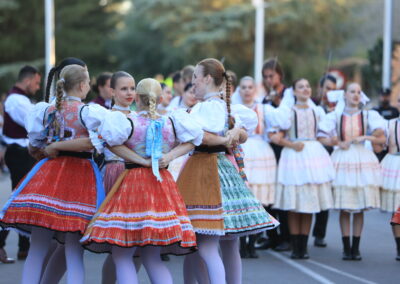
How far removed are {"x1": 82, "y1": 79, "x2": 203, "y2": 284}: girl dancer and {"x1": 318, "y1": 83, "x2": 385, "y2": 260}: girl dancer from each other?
3.74 meters

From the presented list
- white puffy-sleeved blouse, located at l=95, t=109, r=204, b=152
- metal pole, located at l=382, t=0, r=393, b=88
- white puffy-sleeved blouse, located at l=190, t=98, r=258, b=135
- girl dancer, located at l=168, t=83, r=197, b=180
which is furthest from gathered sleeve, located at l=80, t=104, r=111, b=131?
metal pole, located at l=382, t=0, r=393, b=88

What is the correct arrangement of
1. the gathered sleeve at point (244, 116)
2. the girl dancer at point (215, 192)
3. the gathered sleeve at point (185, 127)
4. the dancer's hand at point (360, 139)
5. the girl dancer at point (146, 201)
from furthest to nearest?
the dancer's hand at point (360, 139), the gathered sleeve at point (244, 116), the girl dancer at point (215, 192), the gathered sleeve at point (185, 127), the girl dancer at point (146, 201)

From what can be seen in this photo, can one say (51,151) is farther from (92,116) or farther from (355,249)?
(355,249)

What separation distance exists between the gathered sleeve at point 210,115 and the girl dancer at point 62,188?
0.81m

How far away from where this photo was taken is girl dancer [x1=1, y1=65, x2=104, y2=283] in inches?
241

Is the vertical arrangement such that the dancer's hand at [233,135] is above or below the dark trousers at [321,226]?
above

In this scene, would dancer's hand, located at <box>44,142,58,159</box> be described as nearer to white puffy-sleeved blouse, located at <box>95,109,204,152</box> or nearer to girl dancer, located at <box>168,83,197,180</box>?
white puffy-sleeved blouse, located at <box>95,109,204,152</box>

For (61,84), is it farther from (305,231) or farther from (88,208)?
(305,231)

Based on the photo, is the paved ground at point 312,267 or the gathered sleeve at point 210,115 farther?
the paved ground at point 312,267

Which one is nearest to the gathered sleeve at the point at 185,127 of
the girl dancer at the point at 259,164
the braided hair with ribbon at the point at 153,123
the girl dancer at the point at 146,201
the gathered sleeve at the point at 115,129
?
the girl dancer at the point at 146,201

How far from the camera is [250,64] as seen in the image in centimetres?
4444

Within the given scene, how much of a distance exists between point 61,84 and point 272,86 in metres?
4.33

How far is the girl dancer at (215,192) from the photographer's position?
6.30 meters

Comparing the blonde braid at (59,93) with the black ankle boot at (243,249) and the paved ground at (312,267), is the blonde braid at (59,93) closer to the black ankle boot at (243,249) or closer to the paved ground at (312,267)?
the paved ground at (312,267)
